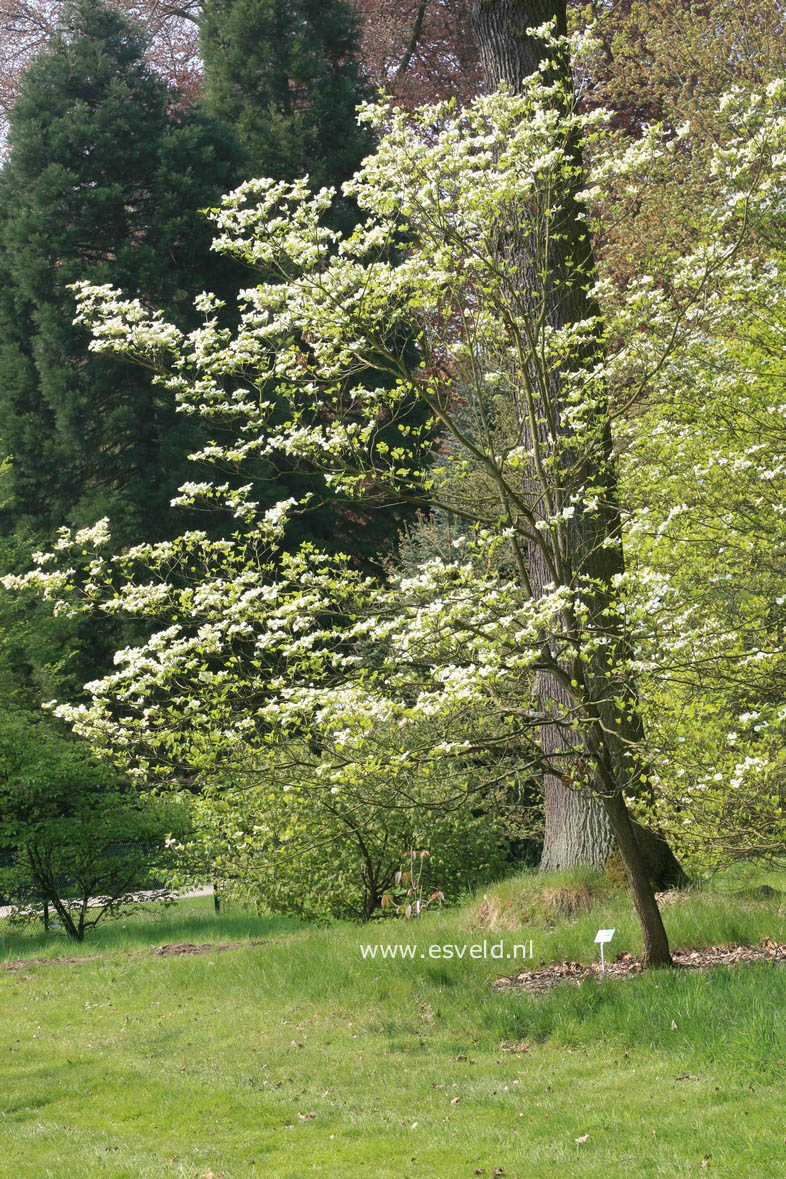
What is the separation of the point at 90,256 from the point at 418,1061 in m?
16.3

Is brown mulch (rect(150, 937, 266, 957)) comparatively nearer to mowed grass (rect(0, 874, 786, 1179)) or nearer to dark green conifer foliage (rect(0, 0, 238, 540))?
mowed grass (rect(0, 874, 786, 1179))

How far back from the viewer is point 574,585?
5.72m

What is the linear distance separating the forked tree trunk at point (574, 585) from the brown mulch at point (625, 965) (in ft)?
1.35

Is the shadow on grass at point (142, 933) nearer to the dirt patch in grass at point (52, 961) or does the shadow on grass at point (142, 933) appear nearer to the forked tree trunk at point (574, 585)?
the dirt patch in grass at point (52, 961)

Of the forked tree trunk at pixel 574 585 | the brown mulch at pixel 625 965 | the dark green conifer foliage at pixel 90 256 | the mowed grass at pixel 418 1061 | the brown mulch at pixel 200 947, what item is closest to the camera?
the mowed grass at pixel 418 1061

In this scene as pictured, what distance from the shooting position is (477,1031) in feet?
20.8

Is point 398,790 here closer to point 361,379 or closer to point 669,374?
point 669,374

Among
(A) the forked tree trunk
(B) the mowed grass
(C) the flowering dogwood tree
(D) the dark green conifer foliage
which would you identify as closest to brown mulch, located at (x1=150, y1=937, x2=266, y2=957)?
(B) the mowed grass

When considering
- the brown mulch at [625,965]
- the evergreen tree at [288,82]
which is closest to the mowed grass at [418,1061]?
the brown mulch at [625,965]

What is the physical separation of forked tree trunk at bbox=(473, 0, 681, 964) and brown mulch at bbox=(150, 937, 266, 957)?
10.6 ft

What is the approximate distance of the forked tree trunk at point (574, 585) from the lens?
6.16m

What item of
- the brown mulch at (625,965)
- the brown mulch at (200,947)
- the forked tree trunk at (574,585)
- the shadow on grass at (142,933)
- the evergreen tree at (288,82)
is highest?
the evergreen tree at (288,82)

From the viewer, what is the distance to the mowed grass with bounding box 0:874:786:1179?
15.0 ft

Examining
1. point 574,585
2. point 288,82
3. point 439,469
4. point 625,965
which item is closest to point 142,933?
point 625,965
